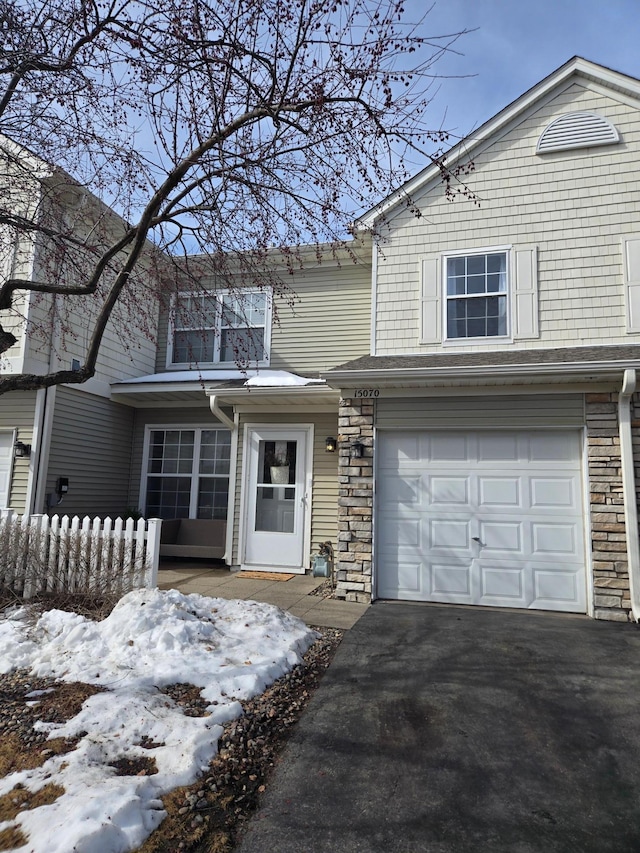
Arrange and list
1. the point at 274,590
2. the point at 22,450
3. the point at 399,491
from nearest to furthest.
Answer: the point at 399,491, the point at 274,590, the point at 22,450

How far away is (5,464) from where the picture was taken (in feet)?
28.8

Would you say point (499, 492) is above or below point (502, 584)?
above

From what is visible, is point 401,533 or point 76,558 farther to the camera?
point 401,533

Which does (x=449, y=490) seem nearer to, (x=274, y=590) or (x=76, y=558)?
(x=274, y=590)

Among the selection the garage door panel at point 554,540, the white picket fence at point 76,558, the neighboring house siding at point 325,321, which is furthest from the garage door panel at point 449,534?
the neighboring house siding at point 325,321

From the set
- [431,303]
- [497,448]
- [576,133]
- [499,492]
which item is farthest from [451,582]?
[576,133]

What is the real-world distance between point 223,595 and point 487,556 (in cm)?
351

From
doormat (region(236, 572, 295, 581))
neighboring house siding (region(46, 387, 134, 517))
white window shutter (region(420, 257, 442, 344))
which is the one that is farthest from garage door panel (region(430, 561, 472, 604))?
neighboring house siding (region(46, 387, 134, 517))

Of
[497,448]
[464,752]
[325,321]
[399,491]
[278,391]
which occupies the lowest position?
[464,752]

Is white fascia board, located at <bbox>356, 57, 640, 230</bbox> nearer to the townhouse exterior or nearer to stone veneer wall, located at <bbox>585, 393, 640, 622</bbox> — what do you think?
the townhouse exterior

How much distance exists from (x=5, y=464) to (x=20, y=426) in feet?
2.49

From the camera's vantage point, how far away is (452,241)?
7805 millimetres

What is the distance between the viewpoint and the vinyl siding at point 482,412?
645 cm

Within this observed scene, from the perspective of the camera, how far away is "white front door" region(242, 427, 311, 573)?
8.50m
